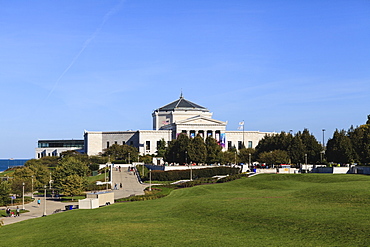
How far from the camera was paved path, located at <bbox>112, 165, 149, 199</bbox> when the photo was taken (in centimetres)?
7571

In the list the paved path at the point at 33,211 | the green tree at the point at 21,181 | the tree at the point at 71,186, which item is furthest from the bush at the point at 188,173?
the paved path at the point at 33,211

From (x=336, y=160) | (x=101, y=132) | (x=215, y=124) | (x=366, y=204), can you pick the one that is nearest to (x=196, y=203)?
(x=366, y=204)

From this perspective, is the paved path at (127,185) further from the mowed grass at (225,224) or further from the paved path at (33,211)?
the mowed grass at (225,224)

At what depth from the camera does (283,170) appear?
285 ft

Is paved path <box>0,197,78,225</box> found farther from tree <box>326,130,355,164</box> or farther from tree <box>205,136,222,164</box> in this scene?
tree <box>326,130,355,164</box>

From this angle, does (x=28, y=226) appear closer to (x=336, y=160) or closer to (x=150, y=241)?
(x=150, y=241)

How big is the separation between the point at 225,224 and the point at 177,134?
14057 centimetres

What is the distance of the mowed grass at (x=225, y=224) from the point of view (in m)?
28.8

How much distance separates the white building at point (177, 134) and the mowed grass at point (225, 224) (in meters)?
129

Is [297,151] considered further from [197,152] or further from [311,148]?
[197,152]

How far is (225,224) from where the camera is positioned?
112ft

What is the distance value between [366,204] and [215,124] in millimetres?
143670

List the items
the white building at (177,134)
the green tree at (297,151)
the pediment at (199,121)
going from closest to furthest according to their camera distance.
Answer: the green tree at (297,151), the white building at (177,134), the pediment at (199,121)

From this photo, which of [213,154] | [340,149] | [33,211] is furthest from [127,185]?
[340,149]
